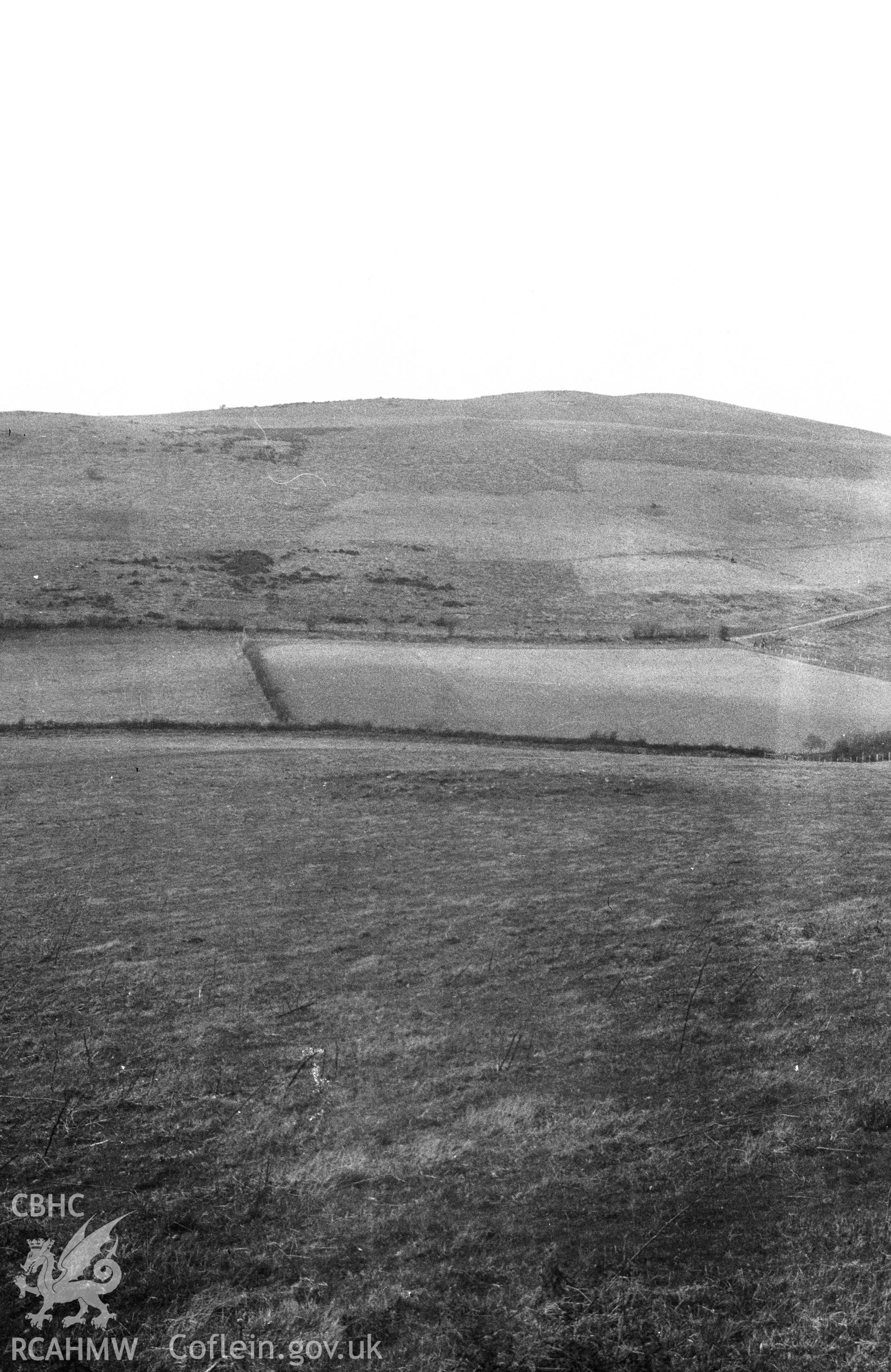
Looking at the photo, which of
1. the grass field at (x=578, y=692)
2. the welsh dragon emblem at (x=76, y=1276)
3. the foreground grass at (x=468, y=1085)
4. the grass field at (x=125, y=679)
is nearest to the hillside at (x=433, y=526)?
the grass field at (x=125, y=679)

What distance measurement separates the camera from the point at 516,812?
14492mm

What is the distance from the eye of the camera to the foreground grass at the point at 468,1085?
189 inches

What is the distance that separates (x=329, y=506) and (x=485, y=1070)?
4936 cm

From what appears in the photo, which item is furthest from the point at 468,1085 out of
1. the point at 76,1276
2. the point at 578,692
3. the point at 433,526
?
the point at 433,526

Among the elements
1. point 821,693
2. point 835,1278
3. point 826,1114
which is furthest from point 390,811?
point 821,693

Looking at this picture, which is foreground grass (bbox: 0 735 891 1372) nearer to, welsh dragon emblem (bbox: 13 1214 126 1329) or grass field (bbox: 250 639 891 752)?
welsh dragon emblem (bbox: 13 1214 126 1329)

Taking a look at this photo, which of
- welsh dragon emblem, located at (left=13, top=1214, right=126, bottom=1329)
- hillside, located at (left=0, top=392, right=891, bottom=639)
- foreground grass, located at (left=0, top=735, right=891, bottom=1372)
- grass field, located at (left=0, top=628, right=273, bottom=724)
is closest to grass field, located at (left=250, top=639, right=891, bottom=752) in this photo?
grass field, located at (left=0, top=628, right=273, bottom=724)

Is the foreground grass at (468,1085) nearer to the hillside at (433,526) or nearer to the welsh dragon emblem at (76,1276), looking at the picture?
the welsh dragon emblem at (76,1276)

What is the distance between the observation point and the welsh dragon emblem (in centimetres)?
476

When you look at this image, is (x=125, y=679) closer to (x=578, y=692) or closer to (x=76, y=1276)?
(x=578, y=692)

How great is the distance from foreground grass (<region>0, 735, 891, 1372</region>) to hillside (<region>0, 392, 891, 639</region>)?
83.6ft

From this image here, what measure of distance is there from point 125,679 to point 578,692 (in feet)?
40.2

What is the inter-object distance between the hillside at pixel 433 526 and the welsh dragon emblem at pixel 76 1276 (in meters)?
31.0

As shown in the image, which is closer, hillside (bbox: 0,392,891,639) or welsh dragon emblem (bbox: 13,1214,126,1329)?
welsh dragon emblem (bbox: 13,1214,126,1329)
